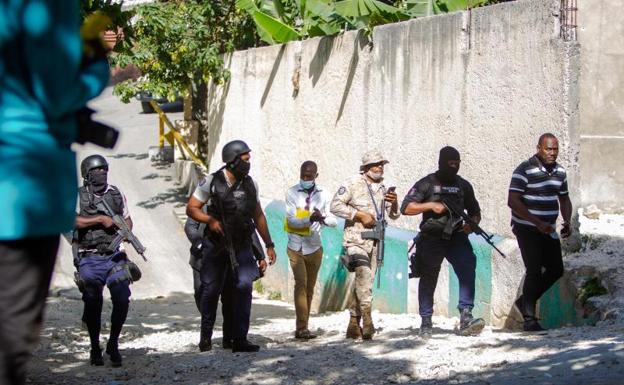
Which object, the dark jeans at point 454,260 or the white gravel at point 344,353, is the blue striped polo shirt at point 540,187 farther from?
the white gravel at point 344,353

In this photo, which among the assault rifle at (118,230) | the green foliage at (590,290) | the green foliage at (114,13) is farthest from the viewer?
the green foliage at (590,290)

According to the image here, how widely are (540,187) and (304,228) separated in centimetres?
252

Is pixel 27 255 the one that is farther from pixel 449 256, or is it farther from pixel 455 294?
pixel 455 294

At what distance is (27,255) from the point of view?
2756 millimetres

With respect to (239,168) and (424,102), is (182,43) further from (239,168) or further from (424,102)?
(239,168)

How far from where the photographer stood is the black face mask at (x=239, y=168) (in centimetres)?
863

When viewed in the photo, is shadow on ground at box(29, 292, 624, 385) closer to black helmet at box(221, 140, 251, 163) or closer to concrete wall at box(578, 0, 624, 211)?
black helmet at box(221, 140, 251, 163)

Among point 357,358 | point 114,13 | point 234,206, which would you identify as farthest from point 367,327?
point 114,13

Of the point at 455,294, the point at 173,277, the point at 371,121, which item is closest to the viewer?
the point at 455,294

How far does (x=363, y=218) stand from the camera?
935cm

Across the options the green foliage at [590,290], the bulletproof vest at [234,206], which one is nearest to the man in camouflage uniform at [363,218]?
the bulletproof vest at [234,206]

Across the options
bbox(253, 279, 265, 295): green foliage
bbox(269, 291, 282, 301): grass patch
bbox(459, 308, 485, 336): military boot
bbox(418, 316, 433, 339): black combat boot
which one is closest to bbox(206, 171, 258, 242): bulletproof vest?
bbox(418, 316, 433, 339): black combat boot

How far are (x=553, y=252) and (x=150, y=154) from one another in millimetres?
15300

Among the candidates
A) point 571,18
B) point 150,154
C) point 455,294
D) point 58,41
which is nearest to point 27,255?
point 58,41
